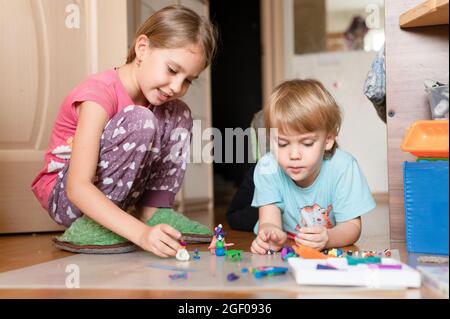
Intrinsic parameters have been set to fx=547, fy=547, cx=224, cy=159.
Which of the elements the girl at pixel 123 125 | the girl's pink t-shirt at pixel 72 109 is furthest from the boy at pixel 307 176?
the girl's pink t-shirt at pixel 72 109

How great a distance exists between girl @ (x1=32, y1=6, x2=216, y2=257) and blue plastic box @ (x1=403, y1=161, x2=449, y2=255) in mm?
516

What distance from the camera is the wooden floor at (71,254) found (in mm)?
730

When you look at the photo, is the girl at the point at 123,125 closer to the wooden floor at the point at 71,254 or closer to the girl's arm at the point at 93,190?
the girl's arm at the point at 93,190

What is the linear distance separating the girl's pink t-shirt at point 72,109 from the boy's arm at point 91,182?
3 centimetres

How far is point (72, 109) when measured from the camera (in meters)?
1.25

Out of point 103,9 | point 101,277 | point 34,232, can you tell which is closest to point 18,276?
point 101,277

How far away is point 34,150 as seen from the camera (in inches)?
64.8

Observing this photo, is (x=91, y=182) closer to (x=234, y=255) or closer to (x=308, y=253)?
(x=234, y=255)

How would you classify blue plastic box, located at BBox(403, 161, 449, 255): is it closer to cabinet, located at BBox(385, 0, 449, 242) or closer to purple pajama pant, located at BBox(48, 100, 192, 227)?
cabinet, located at BBox(385, 0, 449, 242)

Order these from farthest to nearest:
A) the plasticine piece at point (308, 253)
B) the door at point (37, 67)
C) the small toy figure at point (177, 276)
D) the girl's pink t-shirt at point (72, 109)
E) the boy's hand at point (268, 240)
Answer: the door at point (37, 67)
the girl's pink t-shirt at point (72, 109)
the boy's hand at point (268, 240)
the plasticine piece at point (308, 253)
the small toy figure at point (177, 276)

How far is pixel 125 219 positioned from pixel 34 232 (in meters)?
0.74

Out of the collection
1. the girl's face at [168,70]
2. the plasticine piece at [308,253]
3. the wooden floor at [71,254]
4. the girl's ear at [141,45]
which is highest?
the girl's ear at [141,45]
